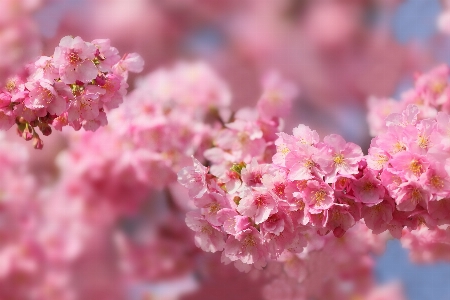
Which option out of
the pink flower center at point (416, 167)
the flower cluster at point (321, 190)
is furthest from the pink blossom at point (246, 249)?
the pink flower center at point (416, 167)

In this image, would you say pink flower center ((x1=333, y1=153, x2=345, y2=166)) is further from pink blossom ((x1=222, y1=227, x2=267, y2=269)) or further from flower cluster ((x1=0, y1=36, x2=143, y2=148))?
flower cluster ((x1=0, y1=36, x2=143, y2=148))

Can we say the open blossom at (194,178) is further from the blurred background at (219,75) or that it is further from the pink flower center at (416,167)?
the blurred background at (219,75)

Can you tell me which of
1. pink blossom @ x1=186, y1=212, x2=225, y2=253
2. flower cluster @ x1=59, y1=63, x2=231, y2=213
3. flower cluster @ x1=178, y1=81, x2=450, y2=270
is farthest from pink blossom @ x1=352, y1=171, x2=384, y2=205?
flower cluster @ x1=59, y1=63, x2=231, y2=213

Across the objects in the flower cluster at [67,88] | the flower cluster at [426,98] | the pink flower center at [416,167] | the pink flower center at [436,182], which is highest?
the flower cluster at [426,98]

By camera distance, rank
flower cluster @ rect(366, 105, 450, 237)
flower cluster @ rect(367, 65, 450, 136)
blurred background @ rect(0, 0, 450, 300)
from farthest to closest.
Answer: blurred background @ rect(0, 0, 450, 300)
flower cluster @ rect(367, 65, 450, 136)
flower cluster @ rect(366, 105, 450, 237)

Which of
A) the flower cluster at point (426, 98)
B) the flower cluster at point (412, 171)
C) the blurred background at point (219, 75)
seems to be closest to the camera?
the flower cluster at point (412, 171)

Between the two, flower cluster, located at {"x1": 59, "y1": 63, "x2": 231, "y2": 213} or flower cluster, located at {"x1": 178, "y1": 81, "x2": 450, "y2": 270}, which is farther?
flower cluster, located at {"x1": 59, "y1": 63, "x2": 231, "y2": 213}
